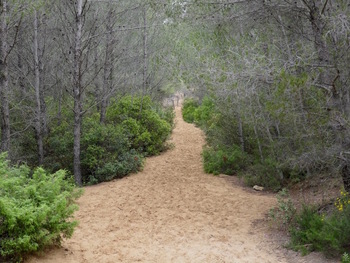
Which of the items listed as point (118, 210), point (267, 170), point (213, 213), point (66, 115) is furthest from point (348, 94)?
point (66, 115)

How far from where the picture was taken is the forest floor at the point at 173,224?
18.7ft

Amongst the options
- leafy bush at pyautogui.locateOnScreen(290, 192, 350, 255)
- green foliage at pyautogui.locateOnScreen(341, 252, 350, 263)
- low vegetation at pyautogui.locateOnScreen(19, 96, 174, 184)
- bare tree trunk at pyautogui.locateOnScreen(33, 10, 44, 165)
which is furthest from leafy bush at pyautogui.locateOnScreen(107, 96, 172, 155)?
green foliage at pyautogui.locateOnScreen(341, 252, 350, 263)

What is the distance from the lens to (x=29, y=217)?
4449 millimetres

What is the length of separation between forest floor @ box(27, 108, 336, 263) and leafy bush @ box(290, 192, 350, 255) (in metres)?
0.19

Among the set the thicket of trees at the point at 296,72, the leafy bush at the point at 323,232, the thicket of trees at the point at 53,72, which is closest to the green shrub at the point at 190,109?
the thicket of trees at the point at 53,72

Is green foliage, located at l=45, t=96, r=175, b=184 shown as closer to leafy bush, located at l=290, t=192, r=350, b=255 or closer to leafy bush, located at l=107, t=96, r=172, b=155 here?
leafy bush, located at l=107, t=96, r=172, b=155

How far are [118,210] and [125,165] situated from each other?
3526 mm

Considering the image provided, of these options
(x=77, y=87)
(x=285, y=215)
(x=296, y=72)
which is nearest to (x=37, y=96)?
(x=77, y=87)

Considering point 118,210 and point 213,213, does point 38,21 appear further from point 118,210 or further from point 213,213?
point 213,213

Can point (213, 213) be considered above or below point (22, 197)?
below

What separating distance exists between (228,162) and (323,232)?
6.54 metres

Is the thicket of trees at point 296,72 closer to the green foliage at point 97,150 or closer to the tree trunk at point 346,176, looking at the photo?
the tree trunk at point 346,176

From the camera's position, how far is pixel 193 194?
9.52 meters

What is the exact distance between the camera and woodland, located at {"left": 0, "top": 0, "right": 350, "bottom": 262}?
5262mm
